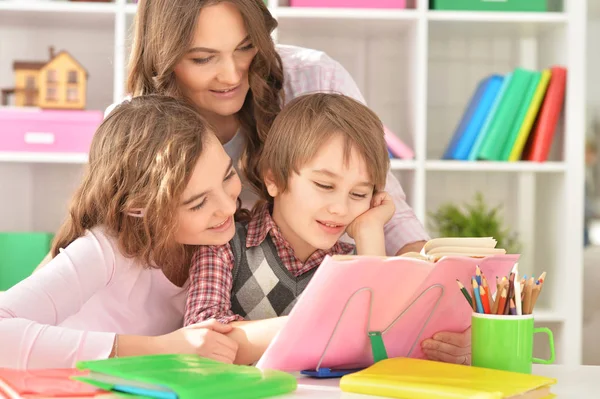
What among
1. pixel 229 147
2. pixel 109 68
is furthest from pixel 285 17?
pixel 229 147

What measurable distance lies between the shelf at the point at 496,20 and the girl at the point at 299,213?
4.91ft

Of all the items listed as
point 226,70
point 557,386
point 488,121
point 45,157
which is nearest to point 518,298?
point 557,386

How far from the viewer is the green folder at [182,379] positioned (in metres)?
0.93

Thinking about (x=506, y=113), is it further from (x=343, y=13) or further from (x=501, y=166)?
(x=343, y=13)

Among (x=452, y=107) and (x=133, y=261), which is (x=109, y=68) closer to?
(x=452, y=107)

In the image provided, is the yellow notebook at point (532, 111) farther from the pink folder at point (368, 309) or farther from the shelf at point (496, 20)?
the pink folder at point (368, 309)

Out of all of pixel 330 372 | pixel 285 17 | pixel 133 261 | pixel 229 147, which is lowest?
pixel 330 372

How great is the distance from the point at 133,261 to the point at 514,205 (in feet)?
7.23

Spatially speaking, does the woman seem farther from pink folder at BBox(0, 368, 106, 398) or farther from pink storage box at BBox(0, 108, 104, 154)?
pink storage box at BBox(0, 108, 104, 154)

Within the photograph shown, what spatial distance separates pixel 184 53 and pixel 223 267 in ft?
1.64

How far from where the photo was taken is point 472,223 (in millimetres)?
3092

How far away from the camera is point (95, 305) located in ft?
5.17

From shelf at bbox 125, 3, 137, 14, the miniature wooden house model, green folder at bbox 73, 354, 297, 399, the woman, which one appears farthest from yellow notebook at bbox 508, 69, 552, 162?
green folder at bbox 73, 354, 297, 399

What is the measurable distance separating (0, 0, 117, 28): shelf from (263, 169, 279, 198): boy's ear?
1548mm
